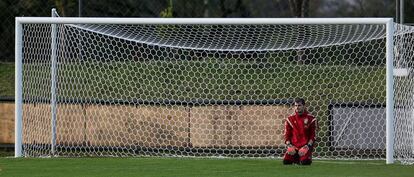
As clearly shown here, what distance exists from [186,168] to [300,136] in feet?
6.08

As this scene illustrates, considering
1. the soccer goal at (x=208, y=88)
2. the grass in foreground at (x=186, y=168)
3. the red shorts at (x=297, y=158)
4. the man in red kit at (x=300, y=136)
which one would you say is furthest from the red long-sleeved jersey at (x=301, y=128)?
the soccer goal at (x=208, y=88)

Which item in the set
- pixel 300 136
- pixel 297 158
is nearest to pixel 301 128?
pixel 300 136

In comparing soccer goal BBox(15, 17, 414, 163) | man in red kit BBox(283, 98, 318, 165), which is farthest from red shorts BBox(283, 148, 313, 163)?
soccer goal BBox(15, 17, 414, 163)

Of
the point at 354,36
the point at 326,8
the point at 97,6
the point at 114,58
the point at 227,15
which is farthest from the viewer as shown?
the point at 326,8

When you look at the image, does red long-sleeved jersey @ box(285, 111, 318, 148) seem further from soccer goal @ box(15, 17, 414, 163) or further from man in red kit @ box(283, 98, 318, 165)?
→ soccer goal @ box(15, 17, 414, 163)

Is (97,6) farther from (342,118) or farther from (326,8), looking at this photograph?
(326,8)

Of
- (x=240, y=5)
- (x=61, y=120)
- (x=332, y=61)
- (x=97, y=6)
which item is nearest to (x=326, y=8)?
(x=240, y=5)

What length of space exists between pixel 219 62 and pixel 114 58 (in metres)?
2.11

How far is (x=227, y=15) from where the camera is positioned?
120 ft

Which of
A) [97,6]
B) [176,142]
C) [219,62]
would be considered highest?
[97,6]

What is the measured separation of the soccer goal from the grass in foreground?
1.06m

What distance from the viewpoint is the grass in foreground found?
1458 cm

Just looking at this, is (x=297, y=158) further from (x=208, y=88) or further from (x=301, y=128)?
(x=208, y=88)

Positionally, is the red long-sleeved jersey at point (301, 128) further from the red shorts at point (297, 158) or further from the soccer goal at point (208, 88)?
the soccer goal at point (208, 88)
